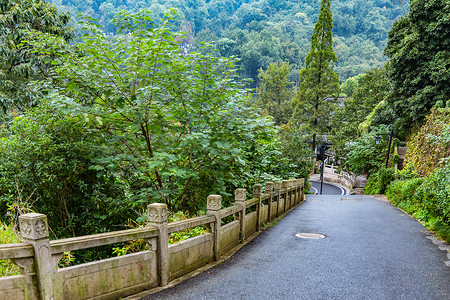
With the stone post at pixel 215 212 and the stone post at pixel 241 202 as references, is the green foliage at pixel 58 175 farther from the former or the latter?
the stone post at pixel 241 202

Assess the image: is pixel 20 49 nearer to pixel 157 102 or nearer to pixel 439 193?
pixel 157 102

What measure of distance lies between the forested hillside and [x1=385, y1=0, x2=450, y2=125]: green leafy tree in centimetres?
5757

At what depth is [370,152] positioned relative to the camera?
28.2 m

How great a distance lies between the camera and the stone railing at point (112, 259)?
11.6 ft

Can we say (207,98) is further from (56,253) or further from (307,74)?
(307,74)

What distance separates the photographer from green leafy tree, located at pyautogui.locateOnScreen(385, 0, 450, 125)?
63.6 feet

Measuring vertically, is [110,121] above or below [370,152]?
above

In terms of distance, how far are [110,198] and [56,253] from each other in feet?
10.8

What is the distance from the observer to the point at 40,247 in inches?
141

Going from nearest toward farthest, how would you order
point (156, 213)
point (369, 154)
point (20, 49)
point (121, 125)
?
1. point (156, 213)
2. point (121, 125)
3. point (20, 49)
4. point (369, 154)

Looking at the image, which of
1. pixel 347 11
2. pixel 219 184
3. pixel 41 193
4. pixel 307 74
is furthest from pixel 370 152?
pixel 347 11

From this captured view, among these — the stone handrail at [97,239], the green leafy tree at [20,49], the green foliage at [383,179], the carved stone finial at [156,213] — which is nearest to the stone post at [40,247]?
the stone handrail at [97,239]

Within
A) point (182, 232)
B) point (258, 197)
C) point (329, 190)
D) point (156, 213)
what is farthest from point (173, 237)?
point (329, 190)

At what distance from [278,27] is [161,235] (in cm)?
10920
